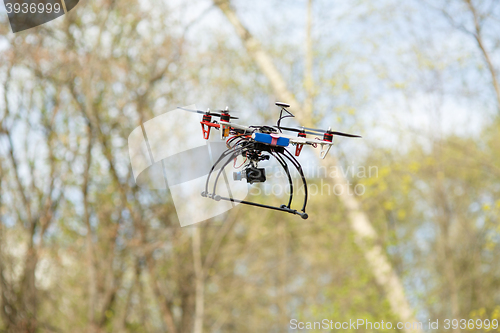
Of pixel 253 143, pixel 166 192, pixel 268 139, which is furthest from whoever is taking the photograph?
pixel 166 192

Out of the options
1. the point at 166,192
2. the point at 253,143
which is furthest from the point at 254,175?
the point at 166,192

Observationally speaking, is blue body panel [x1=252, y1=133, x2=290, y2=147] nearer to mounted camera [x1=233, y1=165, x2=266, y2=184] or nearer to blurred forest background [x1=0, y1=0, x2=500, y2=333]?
mounted camera [x1=233, y1=165, x2=266, y2=184]

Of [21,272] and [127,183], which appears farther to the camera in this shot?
[21,272]

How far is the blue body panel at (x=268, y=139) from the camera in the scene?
8.98ft

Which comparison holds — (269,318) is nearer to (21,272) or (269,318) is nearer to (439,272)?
(439,272)

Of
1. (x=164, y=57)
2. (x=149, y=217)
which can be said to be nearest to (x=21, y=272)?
(x=149, y=217)

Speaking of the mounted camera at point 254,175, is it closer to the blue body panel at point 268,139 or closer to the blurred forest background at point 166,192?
the blue body panel at point 268,139

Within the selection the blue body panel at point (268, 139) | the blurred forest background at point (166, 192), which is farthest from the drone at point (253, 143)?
the blurred forest background at point (166, 192)

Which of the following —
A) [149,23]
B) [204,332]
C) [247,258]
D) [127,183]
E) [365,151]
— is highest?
[149,23]

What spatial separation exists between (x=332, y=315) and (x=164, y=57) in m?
7.64

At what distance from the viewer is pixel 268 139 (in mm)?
2756

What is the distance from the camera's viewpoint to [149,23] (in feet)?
37.7

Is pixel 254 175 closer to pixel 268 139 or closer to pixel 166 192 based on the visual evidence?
pixel 268 139

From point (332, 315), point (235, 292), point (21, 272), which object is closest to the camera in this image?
point (332, 315)
